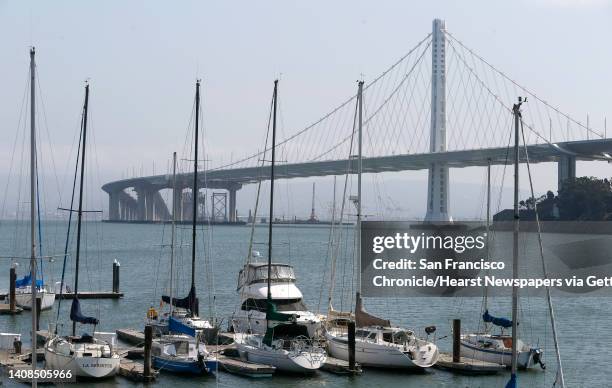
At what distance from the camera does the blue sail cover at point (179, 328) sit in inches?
969

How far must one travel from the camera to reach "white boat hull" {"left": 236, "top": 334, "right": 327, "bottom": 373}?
2264cm

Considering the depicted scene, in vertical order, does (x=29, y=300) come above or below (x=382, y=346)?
above

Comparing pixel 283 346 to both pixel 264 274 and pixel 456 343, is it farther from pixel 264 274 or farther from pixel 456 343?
pixel 264 274

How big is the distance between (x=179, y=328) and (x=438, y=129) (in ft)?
231

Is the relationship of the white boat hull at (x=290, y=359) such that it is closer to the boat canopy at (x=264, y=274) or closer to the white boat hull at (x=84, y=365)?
the white boat hull at (x=84, y=365)

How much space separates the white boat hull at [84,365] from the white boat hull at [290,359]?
10.6ft

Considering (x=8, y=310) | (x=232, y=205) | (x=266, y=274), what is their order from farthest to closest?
1. (x=232, y=205)
2. (x=8, y=310)
3. (x=266, y=274)

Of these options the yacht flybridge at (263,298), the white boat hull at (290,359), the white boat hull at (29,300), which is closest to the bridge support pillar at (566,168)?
the white boat hull at (29,300)

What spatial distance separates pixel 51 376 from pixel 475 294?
934 inches

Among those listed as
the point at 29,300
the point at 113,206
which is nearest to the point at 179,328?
the point at 29,300

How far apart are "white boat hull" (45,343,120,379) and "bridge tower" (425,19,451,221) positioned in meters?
69.0

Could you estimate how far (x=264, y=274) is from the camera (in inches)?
A: 1115

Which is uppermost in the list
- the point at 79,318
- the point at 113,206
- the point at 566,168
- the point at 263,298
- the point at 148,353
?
the point at 566,168

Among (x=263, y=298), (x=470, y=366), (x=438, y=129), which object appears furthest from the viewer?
(x=438, y=129)
